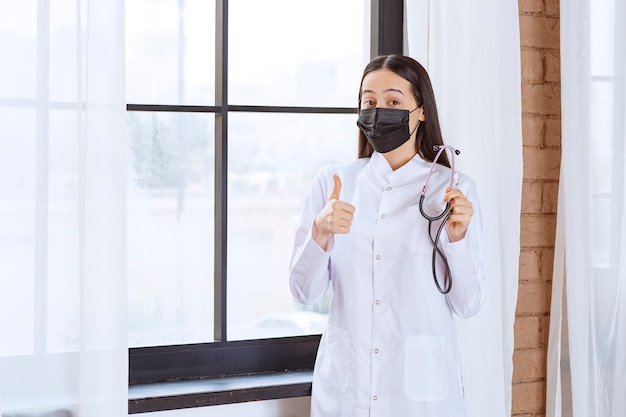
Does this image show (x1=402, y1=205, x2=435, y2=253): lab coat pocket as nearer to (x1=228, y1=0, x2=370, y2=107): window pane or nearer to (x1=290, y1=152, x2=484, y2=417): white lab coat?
(x1=290, y1=152, x2=484, y2=417): white lab coat

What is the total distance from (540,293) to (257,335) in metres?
0.88

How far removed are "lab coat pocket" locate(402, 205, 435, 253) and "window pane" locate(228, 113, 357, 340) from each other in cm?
64

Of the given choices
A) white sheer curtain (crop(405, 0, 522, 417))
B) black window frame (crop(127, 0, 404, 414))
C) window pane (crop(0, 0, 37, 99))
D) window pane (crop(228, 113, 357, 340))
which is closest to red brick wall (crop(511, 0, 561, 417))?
white sheer curtain (crop(405, 0, 522, 417))

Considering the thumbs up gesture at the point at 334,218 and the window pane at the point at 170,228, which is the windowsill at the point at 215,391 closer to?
the window pane at the point at 170,228

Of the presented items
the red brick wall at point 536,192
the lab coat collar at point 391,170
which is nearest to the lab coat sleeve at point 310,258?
the lab coat collar at point 391,170

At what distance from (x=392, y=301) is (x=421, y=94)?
1.60 feet

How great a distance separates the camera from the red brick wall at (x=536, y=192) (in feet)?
8.29

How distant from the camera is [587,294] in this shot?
2426 millimetres

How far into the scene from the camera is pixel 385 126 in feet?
6.22

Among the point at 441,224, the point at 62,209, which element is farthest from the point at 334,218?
the point at 62,209

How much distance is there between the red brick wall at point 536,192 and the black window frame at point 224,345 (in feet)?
1.40

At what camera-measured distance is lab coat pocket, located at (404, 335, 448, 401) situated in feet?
6.19

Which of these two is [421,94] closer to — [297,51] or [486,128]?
[486,128]

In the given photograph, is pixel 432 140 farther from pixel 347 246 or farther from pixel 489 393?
pixel 489 393
